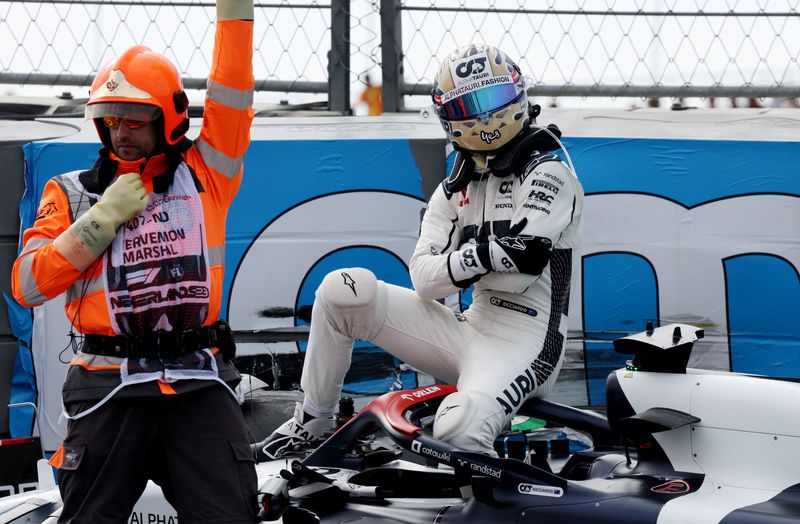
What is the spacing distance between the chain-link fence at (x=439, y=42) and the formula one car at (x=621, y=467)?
9.75 ft

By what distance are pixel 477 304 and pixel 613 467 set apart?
0.85 m

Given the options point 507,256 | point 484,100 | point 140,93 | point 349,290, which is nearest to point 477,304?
point 507,256

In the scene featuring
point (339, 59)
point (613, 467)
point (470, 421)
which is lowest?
point (613, 467)

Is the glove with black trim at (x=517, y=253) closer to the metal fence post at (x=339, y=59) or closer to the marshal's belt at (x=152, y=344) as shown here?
the marshal's belt at (x=152, y=344)

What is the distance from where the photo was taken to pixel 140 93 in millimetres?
3037

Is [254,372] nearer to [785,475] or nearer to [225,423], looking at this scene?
[225,423]

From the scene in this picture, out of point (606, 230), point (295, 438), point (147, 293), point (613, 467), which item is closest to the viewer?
point (147, 293)

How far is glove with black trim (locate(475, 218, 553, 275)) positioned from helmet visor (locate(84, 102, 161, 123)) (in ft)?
4.72

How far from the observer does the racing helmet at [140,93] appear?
3.03 metres

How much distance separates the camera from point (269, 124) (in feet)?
20.6

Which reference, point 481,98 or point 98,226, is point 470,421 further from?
point 98,226

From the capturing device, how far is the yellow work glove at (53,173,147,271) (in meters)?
2.84

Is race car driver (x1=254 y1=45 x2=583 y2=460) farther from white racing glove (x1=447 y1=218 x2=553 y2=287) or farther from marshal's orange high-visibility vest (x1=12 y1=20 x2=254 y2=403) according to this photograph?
marshal's orange high-visibility vest (x1=12 y1=20 x2=254 y2=403)

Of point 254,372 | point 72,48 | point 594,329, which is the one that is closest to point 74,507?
point 254,372
